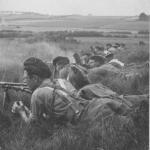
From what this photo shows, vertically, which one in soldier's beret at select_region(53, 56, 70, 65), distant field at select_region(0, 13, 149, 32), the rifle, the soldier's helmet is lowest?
the rifle

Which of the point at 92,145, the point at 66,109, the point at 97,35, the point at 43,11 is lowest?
the point at 92,145

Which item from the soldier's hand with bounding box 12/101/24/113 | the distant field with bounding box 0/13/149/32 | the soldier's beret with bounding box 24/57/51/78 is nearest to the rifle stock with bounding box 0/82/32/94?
the soldier's hand with bounding box 12/101/24/113

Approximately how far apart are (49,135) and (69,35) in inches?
160

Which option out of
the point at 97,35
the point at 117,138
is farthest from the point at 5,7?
the point at 97,35

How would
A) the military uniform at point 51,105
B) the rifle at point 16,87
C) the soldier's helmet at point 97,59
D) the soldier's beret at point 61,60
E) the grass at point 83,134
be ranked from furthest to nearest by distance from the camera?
the soldier's helmet at point 97,59 → the soldier's beret at point 61,60 → the rifle at point 16,87 → the military uniform at point 51,105 → the grass at point 83,134

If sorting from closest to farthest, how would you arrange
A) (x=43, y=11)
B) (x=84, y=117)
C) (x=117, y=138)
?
1. (x=117, y=138)
2. (x=84, y=117)
3. (x=43, y=11)

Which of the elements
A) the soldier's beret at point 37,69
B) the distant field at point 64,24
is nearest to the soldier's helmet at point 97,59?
the distant field at point 64,24

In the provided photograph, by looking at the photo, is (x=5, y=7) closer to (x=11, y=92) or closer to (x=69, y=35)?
(x=11, y=92)

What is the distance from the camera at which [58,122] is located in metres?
4.33

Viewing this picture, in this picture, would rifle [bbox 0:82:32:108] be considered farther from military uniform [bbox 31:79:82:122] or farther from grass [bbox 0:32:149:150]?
military uniform [bbox 31:79:82:122]

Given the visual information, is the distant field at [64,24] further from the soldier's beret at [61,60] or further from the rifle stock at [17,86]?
the rifle stock at [17,86]

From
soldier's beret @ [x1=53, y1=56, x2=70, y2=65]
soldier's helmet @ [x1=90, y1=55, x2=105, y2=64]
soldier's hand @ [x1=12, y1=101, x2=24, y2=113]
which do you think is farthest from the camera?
soldier's helmet @ [x1=90, y1=55, x2=105, y2=64]

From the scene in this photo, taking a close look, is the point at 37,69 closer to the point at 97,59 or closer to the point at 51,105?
the point at 51,105

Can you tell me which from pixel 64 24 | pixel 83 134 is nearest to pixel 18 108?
pixel 83 134
